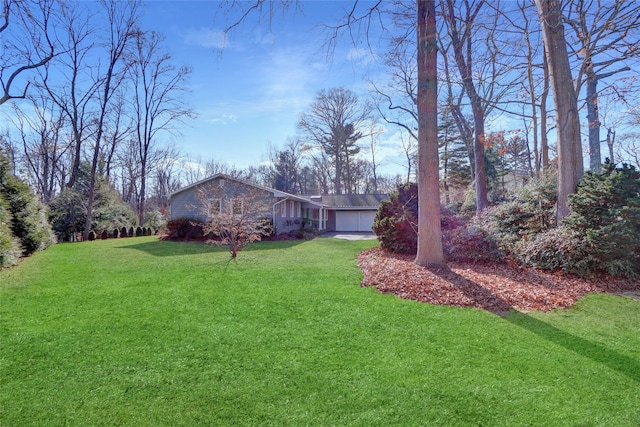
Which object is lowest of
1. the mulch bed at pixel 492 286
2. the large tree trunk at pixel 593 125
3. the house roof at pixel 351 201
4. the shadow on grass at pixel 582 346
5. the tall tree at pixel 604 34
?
the shadow on grass at pixel 582 346

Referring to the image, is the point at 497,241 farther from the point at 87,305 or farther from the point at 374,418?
the point at 87,305

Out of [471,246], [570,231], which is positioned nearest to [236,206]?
[471,246]

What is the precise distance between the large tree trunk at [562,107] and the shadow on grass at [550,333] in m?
3.95

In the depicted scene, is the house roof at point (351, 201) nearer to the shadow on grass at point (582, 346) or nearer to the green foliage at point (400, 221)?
the green foliage at point (400, 221)

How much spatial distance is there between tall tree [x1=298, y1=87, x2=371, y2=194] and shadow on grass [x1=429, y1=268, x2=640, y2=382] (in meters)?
23.3

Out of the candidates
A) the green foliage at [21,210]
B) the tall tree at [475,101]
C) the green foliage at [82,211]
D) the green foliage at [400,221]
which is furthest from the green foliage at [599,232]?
the green foliage at [82,211]

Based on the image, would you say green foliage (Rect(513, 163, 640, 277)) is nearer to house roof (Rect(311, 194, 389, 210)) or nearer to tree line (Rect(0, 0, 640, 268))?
tree line (Rect(0, 0, 640, 268))

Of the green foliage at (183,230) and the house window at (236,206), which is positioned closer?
the house window at (236,206)

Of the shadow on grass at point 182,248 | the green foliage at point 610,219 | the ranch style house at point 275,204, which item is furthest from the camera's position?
the ranch style house at point 275,204

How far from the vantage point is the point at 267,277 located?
21.9 ft

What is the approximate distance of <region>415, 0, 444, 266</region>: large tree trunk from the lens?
7.21 meters

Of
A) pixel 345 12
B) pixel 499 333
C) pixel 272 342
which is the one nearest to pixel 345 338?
pixel 272 342

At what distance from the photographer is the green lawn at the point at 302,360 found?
2.48 m

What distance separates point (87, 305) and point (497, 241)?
8955 millimetres
